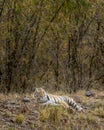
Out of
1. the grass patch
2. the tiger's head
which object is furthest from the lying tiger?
the grass patch

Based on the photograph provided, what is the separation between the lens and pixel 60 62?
61.9 feet

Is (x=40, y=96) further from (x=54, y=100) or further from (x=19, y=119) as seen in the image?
(x=19, y=119)

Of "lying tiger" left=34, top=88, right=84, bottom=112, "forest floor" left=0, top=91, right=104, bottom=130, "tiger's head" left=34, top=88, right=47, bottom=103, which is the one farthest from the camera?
"tiger's head" left=34, top=88, right=47, bottom=103

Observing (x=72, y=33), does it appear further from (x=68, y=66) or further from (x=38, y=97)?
(x=38, y=97)

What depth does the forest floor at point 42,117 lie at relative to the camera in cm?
858

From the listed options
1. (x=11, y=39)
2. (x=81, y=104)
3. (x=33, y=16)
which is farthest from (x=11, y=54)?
(x=81, y=104)

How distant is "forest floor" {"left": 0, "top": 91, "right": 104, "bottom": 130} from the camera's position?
8578 millimetres

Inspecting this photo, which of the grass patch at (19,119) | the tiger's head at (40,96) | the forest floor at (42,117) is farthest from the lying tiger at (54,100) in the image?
the grass patch at (19,119)

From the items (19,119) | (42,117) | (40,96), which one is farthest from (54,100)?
(19,119)

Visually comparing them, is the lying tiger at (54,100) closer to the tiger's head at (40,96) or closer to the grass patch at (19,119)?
the tiger's head at (40,96)

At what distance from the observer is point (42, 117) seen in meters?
8.93

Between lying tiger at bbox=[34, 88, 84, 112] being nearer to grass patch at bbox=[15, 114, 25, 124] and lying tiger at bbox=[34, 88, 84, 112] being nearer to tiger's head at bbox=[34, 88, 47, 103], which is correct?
tiger's head at bbox=[34, 88, 47, 103]

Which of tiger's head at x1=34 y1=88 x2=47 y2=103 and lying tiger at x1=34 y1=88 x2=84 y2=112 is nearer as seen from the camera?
lying tiger at x1=34 y1=88 x2=84 y2=112

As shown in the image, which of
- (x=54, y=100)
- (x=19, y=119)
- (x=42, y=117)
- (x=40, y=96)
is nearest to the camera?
(x=19, y=119)
